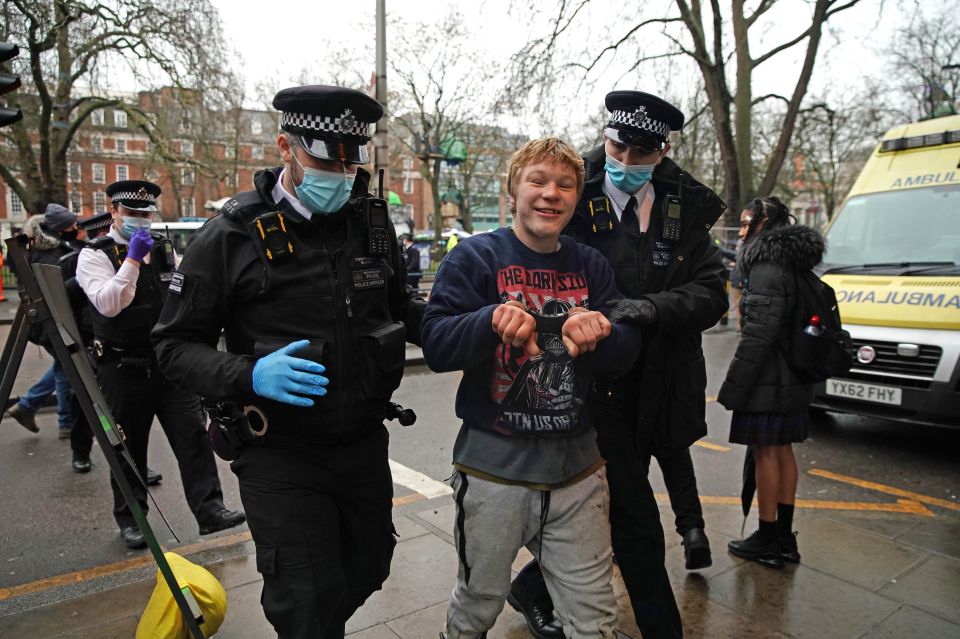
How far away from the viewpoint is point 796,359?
3564 mm

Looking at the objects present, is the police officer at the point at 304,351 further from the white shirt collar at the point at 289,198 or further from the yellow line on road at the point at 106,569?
the yellow line on road at the point at 106,569

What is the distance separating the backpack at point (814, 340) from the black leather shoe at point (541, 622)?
1.81 metres

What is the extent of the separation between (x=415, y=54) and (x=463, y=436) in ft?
99.9

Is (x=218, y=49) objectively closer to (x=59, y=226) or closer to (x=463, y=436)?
(x=59, y=226)

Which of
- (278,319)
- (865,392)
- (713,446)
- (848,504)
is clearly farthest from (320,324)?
(865,392)

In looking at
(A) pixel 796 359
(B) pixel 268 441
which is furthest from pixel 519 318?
(A) pixel 796 359

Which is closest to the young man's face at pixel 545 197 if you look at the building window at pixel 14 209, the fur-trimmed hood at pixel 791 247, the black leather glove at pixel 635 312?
the black leather glove at pixel 635 312

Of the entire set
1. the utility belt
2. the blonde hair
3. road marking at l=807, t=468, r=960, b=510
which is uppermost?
the blonde hair

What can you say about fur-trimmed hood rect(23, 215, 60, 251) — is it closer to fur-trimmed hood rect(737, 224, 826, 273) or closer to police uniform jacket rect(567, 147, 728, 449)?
police uniform jacket rect(567, 147, 728, 449)

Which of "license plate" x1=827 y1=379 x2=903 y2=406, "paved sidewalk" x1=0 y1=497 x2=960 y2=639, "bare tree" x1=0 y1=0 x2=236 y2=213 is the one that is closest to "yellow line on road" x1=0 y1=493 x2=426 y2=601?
"paved sidewalk" x1=0 y1=497 x2=960 y2=639

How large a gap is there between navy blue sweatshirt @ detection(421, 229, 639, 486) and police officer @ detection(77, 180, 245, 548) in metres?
2.33

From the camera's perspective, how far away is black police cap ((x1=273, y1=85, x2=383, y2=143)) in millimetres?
2166

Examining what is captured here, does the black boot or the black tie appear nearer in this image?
the black tie

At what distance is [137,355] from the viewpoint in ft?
12.6
